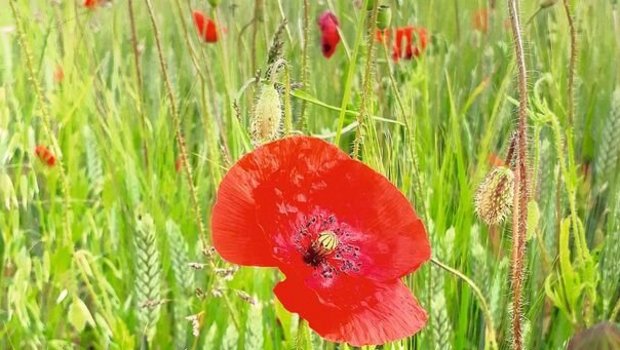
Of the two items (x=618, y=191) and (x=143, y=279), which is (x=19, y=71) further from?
(x=618, y=191)

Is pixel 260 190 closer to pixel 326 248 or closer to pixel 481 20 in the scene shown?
pixel 326 248

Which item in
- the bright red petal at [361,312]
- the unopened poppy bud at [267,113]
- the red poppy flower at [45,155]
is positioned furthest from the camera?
the red poppy flower at [45,155]

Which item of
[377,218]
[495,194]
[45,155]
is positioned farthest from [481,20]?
[377,218]

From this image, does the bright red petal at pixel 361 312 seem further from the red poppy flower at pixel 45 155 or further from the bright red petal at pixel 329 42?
the bright red petal at pixel 329 42

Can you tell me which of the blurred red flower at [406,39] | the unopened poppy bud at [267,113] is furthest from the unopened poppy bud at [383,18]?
the blurred red flower at [406,39]

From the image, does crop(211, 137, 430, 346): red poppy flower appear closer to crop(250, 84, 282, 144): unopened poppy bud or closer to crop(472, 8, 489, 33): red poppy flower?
crop(250, 84, 282, 144): unopened poppy bud
